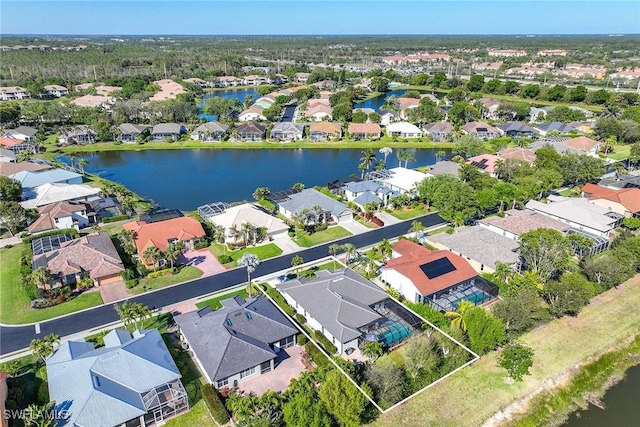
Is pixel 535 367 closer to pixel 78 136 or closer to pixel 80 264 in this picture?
pixel 80 264

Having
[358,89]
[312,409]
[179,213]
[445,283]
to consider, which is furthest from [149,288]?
[358,89]

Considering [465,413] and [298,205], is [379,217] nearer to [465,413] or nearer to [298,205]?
[298,205]

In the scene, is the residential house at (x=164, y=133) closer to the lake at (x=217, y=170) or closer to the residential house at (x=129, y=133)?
the residential house at (x=129, y=133)

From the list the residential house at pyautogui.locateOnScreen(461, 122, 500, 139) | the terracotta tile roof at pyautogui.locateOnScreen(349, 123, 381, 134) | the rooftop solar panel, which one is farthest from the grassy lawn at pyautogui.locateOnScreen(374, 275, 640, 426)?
the terracotta tile roof at pyautogui.locateOnScreen(349, 123, 381, 134)

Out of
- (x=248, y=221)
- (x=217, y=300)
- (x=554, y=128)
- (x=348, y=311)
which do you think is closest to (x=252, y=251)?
(x=248, y=221)

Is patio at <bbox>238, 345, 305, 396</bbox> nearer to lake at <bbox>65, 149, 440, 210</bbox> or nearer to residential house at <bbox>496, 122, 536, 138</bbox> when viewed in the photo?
lake at <bbox>65, 149, 440, 210</bbox>

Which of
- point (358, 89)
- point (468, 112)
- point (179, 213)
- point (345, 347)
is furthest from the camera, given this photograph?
point (358, 89)
